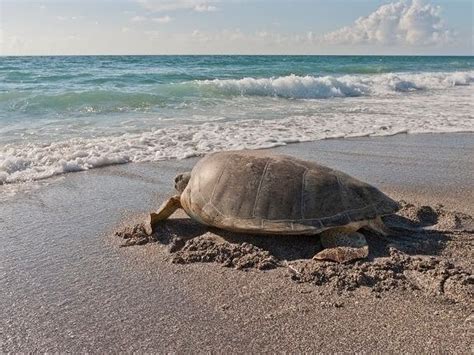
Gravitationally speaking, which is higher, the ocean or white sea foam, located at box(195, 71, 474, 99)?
white sea foam, located at box(195, 71, 474, 99)

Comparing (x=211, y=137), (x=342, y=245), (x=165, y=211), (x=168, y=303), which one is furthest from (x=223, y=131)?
(x=168, y=303)

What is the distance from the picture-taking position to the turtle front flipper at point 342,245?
3.55m

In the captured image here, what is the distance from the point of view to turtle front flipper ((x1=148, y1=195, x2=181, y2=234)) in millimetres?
4277

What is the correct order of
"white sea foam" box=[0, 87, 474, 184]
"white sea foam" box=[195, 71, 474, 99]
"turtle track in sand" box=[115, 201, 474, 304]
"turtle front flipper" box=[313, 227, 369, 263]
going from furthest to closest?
"white sea foam" box=[195, 71, 474, 99], "white sea foam" box=[0, 87, 474, 184], "turtle front flipper" box=[313, 227, 369, 263], "turtle track in sand" box=[115, 201, 474, 304]

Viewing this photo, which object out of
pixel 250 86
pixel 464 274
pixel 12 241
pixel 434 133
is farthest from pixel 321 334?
pixel 250 86

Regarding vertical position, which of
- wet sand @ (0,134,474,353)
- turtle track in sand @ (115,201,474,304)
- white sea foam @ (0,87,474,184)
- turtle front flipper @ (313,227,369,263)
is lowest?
wet sand @ (0,134,474,353)

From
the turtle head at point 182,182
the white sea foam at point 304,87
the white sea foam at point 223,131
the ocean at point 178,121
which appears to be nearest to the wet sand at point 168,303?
the turtle head at point 182,182

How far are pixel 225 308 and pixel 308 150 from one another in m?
4.95

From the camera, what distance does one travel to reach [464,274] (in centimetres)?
326

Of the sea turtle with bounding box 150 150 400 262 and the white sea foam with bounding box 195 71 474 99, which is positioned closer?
the sea turtle with bounding box 150 150 400 262

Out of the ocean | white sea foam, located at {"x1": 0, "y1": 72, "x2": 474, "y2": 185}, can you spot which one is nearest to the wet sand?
white sea foam, located at {"x1": 0, "y1": 72, "x2": 474, "y2": 185}

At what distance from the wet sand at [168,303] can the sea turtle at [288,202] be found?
1.02 feet

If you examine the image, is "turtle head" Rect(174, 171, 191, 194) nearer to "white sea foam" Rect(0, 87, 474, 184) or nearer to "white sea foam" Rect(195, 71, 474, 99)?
"white sea foam" Rect(0, 87, 474, 184)

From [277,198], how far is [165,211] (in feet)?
3.53
